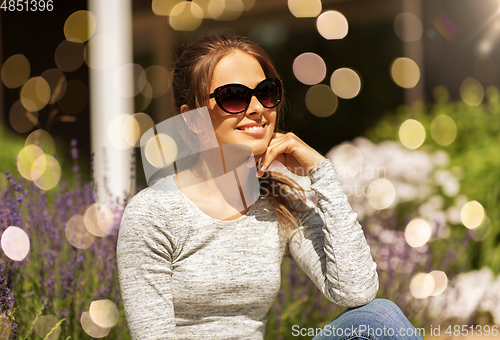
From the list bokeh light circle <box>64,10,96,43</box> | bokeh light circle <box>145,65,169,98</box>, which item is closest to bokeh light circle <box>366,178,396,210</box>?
bokeh light circle <box>145,65,169,98</box>

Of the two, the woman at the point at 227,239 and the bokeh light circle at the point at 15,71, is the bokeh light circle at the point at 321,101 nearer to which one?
the bokeh light circle at the point at 15,71

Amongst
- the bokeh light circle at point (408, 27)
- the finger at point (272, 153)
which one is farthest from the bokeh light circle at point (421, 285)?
the bokeh light circle at point (408, 27)

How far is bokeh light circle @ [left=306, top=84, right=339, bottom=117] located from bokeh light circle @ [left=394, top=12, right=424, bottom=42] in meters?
1.26

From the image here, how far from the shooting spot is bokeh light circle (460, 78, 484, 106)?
4391mm

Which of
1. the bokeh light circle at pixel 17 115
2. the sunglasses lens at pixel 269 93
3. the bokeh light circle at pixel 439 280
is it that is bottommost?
the bokeh light circle at pixel 439 280

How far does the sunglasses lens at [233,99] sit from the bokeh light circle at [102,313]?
2.96 feet

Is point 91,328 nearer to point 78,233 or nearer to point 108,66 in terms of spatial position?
point 78,233

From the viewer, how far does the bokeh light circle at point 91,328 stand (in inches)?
61.5

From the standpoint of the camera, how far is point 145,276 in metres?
1.27

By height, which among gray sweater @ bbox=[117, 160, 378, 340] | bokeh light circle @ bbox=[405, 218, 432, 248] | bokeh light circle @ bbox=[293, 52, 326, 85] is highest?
bokeh light circle @ bbox=[293, 52, 326, 85]

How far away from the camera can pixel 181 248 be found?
1391 mm

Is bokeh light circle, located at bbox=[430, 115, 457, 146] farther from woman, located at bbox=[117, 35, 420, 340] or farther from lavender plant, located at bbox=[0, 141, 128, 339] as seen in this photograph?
lavender plant, located at bbox=[0, 141, 128, 339]

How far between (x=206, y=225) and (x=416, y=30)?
5.10 meters

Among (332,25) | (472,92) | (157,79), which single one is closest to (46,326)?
(157,79)
